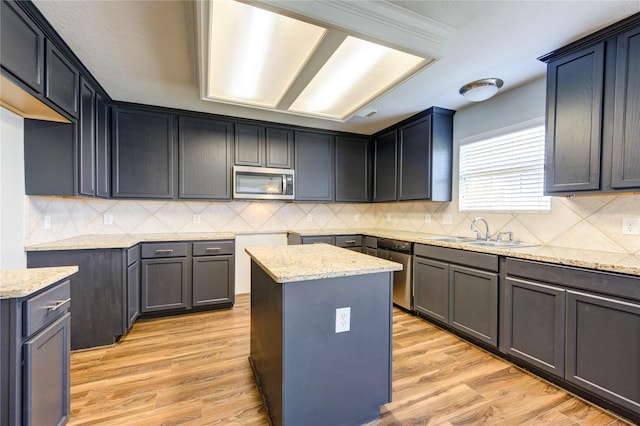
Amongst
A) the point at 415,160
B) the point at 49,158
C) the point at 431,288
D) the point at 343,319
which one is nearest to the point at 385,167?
the point at 415,160

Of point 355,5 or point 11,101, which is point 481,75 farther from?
point 11,101

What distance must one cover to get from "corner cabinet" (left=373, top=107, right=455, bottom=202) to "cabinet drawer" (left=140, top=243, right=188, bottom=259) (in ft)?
9.00

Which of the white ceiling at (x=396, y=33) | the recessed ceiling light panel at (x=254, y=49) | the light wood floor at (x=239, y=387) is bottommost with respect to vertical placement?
the light wood floor at (x=239, y=387)

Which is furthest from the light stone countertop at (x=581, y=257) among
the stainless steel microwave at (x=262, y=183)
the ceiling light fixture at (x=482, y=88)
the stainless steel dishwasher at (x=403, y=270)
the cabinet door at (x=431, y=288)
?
the stainless steel microwave at (x=262, y=183)

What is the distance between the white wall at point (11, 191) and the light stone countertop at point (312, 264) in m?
1.67

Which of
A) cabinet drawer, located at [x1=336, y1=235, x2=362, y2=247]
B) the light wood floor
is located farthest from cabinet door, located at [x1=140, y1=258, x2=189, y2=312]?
cabinet drawer, located at [x1=336, y1=235, x2=362, y2=247]

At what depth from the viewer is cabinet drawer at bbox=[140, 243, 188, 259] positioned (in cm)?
290

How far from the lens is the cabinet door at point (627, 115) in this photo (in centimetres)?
169

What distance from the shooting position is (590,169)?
191 cm

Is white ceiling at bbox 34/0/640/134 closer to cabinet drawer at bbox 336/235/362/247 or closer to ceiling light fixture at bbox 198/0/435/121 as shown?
ceiling light fixture at bbox 198/0/435/121

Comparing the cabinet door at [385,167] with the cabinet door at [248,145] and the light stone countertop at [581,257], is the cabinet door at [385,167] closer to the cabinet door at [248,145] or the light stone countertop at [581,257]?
the light stone countertop at [581,257]

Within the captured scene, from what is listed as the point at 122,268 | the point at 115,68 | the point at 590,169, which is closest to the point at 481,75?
the point at 590,169

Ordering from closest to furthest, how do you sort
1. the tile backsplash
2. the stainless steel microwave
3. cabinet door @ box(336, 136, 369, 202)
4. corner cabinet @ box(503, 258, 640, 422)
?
corner cabinet @ box(503, 258, 640, 422)
the tile backsplash
the stainless steel microwave
cabinet door @ box(336, 136, 369, 202)

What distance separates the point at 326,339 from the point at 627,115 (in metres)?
2.29
